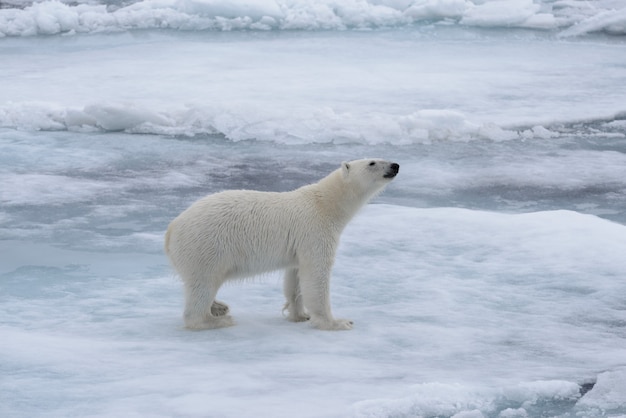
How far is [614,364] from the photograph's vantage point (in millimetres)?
3721

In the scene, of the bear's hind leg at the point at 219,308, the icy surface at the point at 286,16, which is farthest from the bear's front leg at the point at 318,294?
the icy surface at the point at 286,16

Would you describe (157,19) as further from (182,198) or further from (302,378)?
(302,378)

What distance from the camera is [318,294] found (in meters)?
4.10

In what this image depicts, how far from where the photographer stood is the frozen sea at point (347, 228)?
3.45 meters

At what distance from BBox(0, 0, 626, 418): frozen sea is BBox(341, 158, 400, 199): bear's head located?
607mm

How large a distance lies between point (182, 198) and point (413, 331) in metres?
2.92

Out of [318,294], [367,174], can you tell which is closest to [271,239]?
[318,294]

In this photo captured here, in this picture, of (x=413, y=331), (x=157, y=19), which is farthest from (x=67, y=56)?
(x=413, y=331)

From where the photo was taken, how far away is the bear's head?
4.26m

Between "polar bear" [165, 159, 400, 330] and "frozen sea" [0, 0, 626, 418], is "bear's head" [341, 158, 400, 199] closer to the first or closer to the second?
"polar bear" [165, 159, 400, 330]

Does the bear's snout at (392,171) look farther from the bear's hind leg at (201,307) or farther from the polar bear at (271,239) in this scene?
the bear's hind leg at (201,307)

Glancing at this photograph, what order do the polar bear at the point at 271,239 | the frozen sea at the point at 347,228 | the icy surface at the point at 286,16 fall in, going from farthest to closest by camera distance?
the icy surface at the point at 286,16 → the polar bear at the point at 271,239 → the frozen sea at the point at 347,228

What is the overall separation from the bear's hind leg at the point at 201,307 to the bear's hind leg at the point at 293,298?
332mm

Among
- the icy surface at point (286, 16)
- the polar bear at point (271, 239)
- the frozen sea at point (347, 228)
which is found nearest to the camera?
the frozen sea at point (347, 228)
